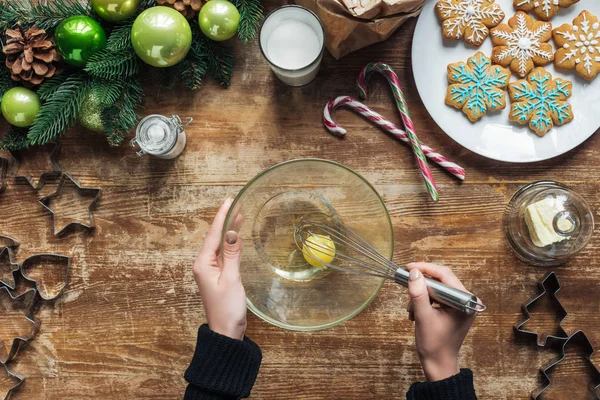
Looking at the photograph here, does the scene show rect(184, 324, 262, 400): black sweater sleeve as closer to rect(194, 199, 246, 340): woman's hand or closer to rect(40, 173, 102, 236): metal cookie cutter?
rect(194, 199, 246, 340): woman's hand

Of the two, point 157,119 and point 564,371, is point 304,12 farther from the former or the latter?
point 564,371

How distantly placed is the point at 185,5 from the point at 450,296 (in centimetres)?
73

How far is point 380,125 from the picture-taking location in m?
1.08

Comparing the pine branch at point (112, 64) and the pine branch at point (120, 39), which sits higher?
the pine branch at point (120, 39)

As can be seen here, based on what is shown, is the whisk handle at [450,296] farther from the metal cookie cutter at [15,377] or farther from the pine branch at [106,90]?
the metal cookie cutter at [15,377]

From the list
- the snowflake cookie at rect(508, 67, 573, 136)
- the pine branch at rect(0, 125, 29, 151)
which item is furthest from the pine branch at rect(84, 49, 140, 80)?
the snowflake cookie at rect(508, 67, 573, 136)

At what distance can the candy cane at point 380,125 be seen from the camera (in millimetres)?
1072

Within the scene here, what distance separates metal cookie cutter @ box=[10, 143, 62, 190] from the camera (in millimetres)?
1103

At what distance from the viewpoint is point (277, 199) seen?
1.03 m

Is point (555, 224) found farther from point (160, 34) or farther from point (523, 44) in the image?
point (160, 34)

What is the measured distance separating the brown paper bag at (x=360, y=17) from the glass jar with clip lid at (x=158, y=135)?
0.34 meters

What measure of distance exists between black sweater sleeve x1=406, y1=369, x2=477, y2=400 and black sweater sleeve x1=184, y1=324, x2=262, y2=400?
31 centimetres

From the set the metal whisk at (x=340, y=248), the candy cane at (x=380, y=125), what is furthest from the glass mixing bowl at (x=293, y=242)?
the candy cane at (x=380, y=125)

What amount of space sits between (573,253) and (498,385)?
0.32 metres
